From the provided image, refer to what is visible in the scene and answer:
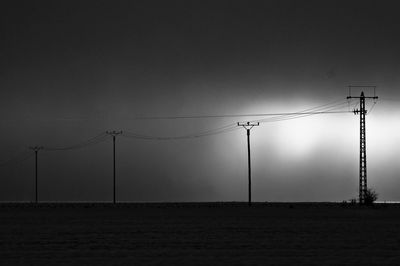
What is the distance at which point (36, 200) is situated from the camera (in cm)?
15375

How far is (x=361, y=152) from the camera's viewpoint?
8831cm
